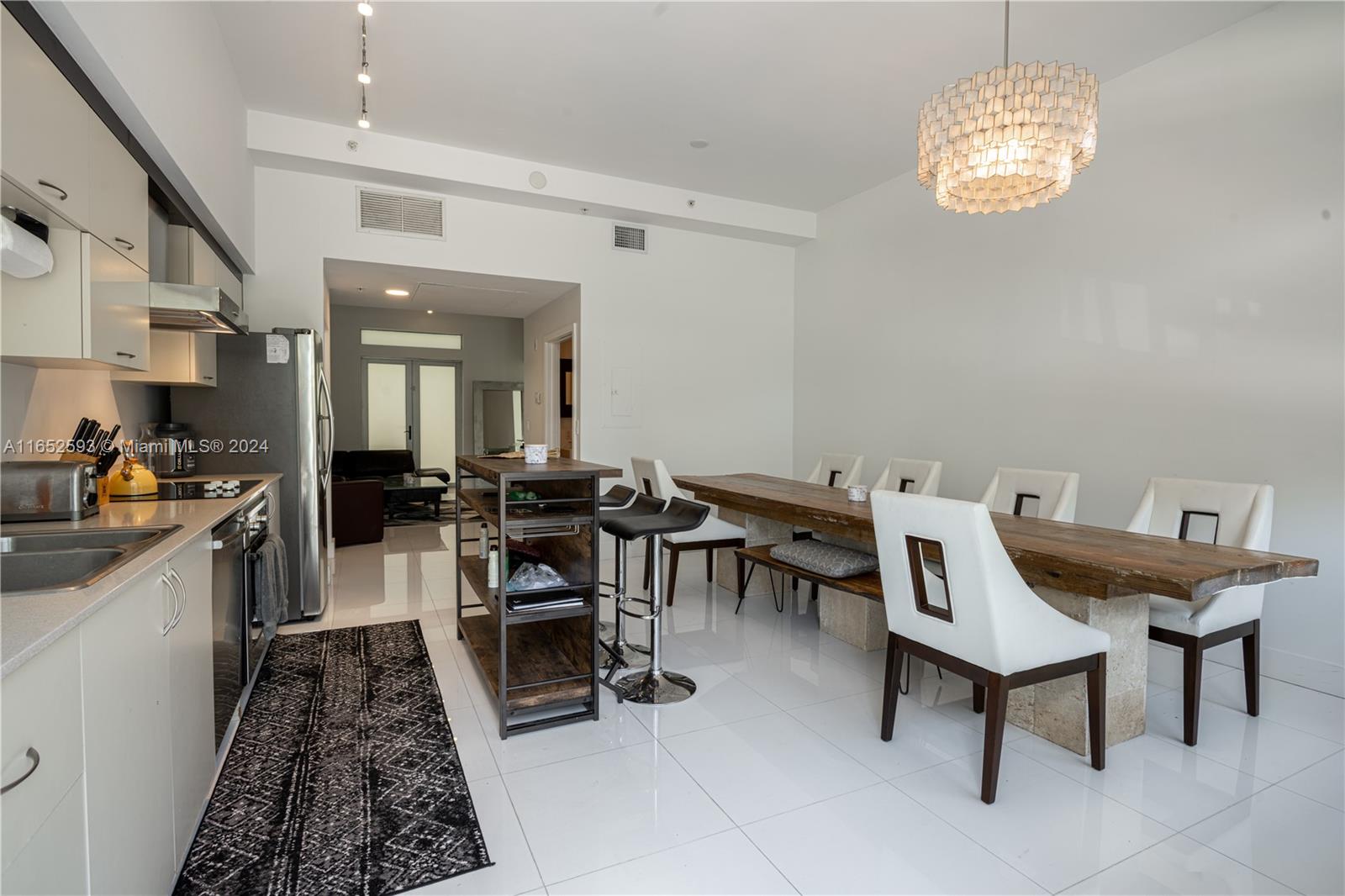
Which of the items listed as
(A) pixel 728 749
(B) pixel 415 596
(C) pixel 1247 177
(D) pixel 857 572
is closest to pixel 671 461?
(B) pixel 415 596

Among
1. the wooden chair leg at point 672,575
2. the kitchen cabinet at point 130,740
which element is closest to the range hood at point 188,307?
the kitchen cabinet at point 130,740

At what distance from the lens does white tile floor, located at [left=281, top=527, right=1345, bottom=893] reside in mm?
1713

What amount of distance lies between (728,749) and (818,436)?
425 cm

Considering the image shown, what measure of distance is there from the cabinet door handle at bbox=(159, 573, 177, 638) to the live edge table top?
2.49 m

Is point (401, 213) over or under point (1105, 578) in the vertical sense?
over

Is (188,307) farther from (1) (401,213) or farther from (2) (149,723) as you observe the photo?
(1) (401,213)

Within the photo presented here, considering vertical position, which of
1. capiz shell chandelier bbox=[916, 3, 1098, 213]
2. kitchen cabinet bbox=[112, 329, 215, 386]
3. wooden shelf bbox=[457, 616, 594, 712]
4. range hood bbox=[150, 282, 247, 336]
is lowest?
wooden shelf bbox=[457, 616, 594, 712]

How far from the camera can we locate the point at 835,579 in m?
3.14

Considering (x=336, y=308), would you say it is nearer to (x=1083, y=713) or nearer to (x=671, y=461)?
(x=671, y=461)

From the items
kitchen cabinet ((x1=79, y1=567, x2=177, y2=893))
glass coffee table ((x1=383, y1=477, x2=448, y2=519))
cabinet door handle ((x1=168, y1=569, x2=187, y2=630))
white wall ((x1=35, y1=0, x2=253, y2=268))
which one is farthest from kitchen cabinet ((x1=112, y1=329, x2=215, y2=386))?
glass coffee table ((x1=383, y1=477, x2=448, y2=519))

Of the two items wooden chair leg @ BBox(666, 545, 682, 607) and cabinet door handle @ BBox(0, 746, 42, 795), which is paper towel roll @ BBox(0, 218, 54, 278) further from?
wooden chair leg @ BBox(666, 545, 682, 607)

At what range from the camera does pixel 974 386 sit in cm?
471

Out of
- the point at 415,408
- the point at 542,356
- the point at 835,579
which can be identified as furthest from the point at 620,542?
the point at 415,408

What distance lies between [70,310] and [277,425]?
188 cm
